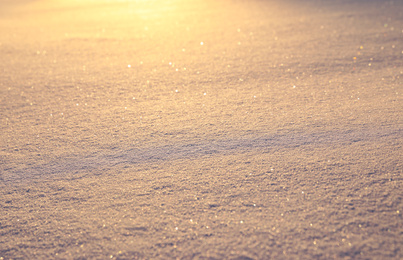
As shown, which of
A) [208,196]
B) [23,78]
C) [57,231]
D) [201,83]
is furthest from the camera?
[23,78]

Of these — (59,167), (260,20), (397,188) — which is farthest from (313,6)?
(59,167)

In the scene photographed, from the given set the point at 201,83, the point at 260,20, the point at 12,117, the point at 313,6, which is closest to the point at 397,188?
the point at 201,83

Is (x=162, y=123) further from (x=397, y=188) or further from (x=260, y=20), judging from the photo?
(x=260, y=20)

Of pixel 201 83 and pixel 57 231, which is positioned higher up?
pixel 201 83

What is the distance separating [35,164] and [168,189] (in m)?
1.28

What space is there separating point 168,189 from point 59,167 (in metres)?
1.04

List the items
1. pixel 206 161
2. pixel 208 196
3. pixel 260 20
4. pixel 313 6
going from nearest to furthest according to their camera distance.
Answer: pixel 208 196 → pixel 206 161 → pixel 260 20 → pixel 313 6

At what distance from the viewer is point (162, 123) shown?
353 cm

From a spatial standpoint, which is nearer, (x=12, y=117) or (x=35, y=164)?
(x=35, y=164)

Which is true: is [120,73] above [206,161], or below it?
above

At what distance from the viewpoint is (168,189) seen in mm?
2590

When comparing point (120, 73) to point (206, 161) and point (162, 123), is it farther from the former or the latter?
point (206, 161)

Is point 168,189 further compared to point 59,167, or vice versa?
point 59,167

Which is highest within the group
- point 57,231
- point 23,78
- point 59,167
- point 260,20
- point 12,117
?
point 260,20
